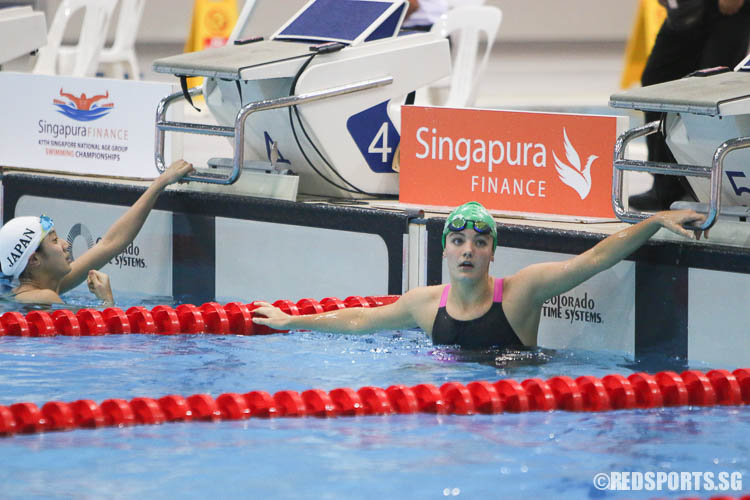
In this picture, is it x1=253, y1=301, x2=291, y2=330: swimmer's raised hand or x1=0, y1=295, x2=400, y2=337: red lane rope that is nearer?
x1=253, y1=301, x2=291, y2=330: swimmer's raised hand

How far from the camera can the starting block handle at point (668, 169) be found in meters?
4.45

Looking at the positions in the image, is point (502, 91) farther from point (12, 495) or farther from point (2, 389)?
point (12, 495)

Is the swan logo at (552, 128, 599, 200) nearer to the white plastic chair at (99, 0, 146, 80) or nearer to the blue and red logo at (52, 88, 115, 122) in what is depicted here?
the blue and red logo at (52, 88, 115, 122)

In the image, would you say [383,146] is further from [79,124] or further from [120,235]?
[79,124]

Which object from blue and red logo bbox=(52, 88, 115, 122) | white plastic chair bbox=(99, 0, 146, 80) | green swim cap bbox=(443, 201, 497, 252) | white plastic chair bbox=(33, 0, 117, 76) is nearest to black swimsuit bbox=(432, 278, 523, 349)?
green swim cap bbox=(443, 201, 497, 252)

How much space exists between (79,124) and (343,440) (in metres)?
3.61

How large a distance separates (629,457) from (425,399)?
77 centimetres

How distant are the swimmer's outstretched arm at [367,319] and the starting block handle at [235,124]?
3.69ft

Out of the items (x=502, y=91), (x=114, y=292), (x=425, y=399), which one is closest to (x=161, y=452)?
(x=425, y=399)

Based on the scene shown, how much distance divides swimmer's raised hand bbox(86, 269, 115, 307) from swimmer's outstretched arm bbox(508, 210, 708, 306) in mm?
2037

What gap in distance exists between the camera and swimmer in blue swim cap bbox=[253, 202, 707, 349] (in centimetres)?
459

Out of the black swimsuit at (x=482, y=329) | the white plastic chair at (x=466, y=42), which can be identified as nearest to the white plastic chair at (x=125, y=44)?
the white plastic chair at (x=466, y=42)

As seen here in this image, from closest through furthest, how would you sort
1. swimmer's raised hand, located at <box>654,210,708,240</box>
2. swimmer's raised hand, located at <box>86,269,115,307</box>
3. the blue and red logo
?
1. swimmer's raised hand, located at <box>654,210,708,240</box>
2. swimmer's raised hand, located at <box>86,269,115,307</box>
3. the blue and red logo

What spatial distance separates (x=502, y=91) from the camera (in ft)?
48.0
